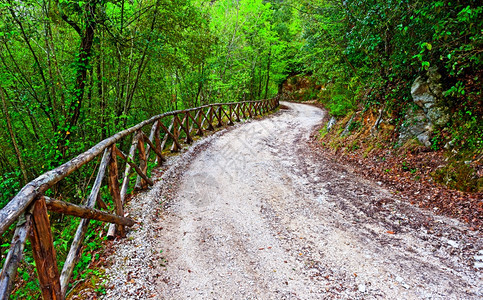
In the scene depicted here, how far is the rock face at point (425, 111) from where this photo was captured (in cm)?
560

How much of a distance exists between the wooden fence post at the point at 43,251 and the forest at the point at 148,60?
2217 millimetres

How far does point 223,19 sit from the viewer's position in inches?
566

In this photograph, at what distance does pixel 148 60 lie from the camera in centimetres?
772

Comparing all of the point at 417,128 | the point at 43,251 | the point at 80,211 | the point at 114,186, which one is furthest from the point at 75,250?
the point at 417,128

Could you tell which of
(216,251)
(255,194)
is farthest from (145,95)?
(216,251)

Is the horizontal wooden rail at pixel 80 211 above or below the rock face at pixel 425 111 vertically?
below

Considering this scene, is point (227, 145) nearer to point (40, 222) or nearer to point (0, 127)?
point (0, 127)

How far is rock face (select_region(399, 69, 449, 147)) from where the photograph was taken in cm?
560

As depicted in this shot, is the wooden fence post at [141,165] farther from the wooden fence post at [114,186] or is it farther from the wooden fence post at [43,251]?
the wooden fence post at [43,251]

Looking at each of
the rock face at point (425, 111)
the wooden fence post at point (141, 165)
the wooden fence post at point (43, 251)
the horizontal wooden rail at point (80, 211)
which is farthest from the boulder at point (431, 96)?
the wooden fence post at point (43, 251)

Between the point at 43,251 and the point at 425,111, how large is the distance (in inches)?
296

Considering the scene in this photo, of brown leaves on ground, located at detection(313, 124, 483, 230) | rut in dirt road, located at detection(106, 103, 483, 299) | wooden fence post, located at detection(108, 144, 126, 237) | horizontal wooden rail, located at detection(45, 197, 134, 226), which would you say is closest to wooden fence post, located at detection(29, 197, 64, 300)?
horizontal wooden rail, located at detection(45, 197, 134, 226)

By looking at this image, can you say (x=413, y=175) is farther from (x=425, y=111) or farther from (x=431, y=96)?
(x=431, y=96)

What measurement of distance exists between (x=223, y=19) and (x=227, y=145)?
9.42 meters
